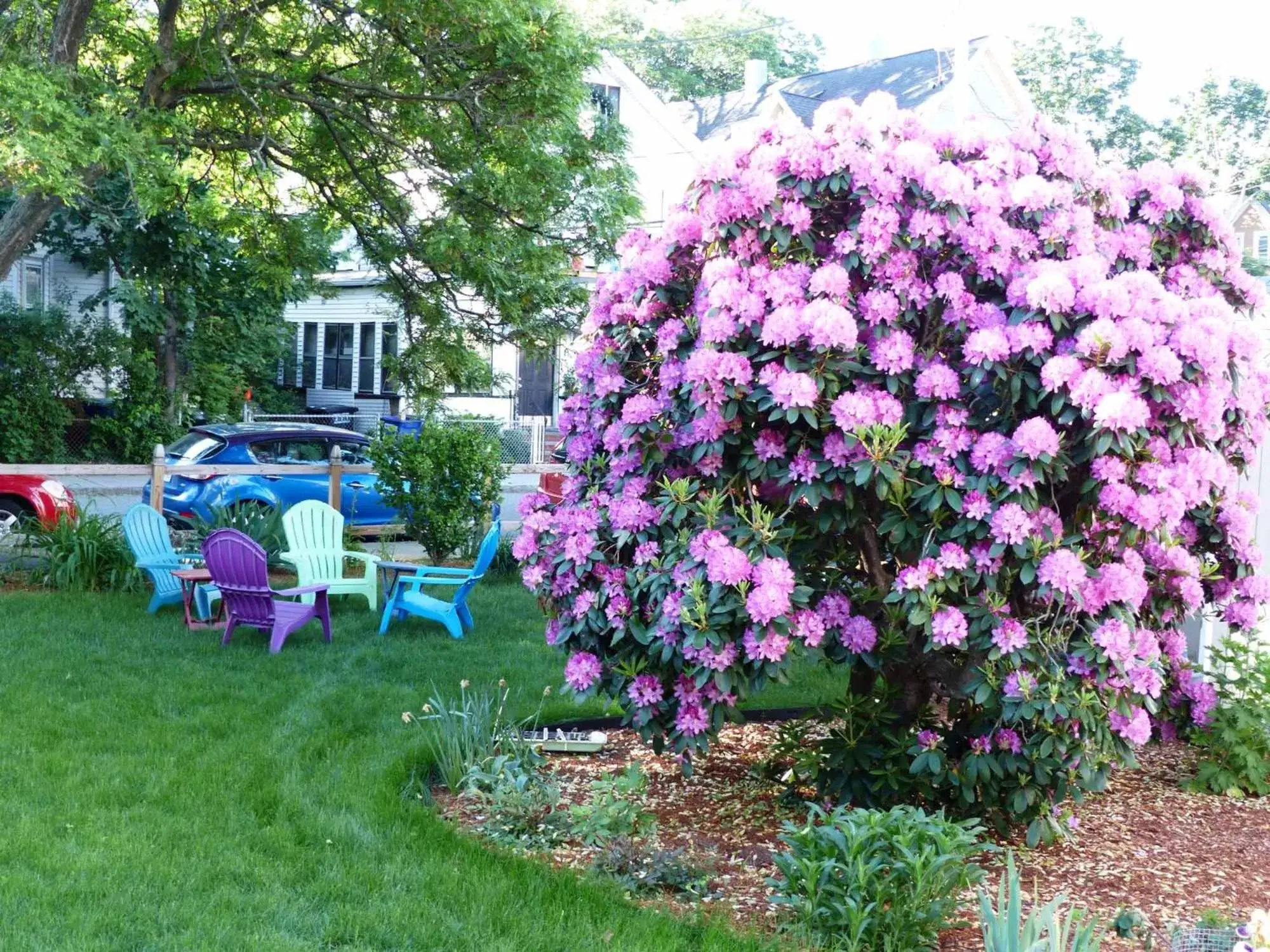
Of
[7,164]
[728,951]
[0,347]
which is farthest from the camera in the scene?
[0,347]

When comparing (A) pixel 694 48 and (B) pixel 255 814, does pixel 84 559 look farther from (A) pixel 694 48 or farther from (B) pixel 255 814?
(A) pixel 694 48

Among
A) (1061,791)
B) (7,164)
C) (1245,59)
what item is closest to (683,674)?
(1061,791)

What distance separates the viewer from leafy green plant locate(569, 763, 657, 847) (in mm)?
4762

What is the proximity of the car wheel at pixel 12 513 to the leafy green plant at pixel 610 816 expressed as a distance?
8.76 meters

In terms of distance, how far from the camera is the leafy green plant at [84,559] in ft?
35.2

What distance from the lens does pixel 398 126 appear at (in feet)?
36.0

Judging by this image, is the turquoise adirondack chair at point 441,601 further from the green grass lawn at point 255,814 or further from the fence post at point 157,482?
the fence post at point 157,482

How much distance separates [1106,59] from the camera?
144 ft

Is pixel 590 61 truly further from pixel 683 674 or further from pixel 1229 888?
pixel 1229 888

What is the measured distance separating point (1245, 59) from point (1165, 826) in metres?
48.0

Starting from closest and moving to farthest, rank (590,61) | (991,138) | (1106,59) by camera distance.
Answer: (991,138) < (590,61) < (1106,59)

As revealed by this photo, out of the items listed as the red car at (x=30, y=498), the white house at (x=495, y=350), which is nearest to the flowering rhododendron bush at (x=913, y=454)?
the red car at (x=30, y=498)

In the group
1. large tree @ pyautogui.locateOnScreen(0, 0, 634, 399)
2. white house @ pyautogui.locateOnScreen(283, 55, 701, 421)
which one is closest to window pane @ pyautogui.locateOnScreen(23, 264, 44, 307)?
white house @ pyautogui.locateOnScreen(283, 55, 701, 421)

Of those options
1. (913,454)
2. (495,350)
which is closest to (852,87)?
(495,350)
